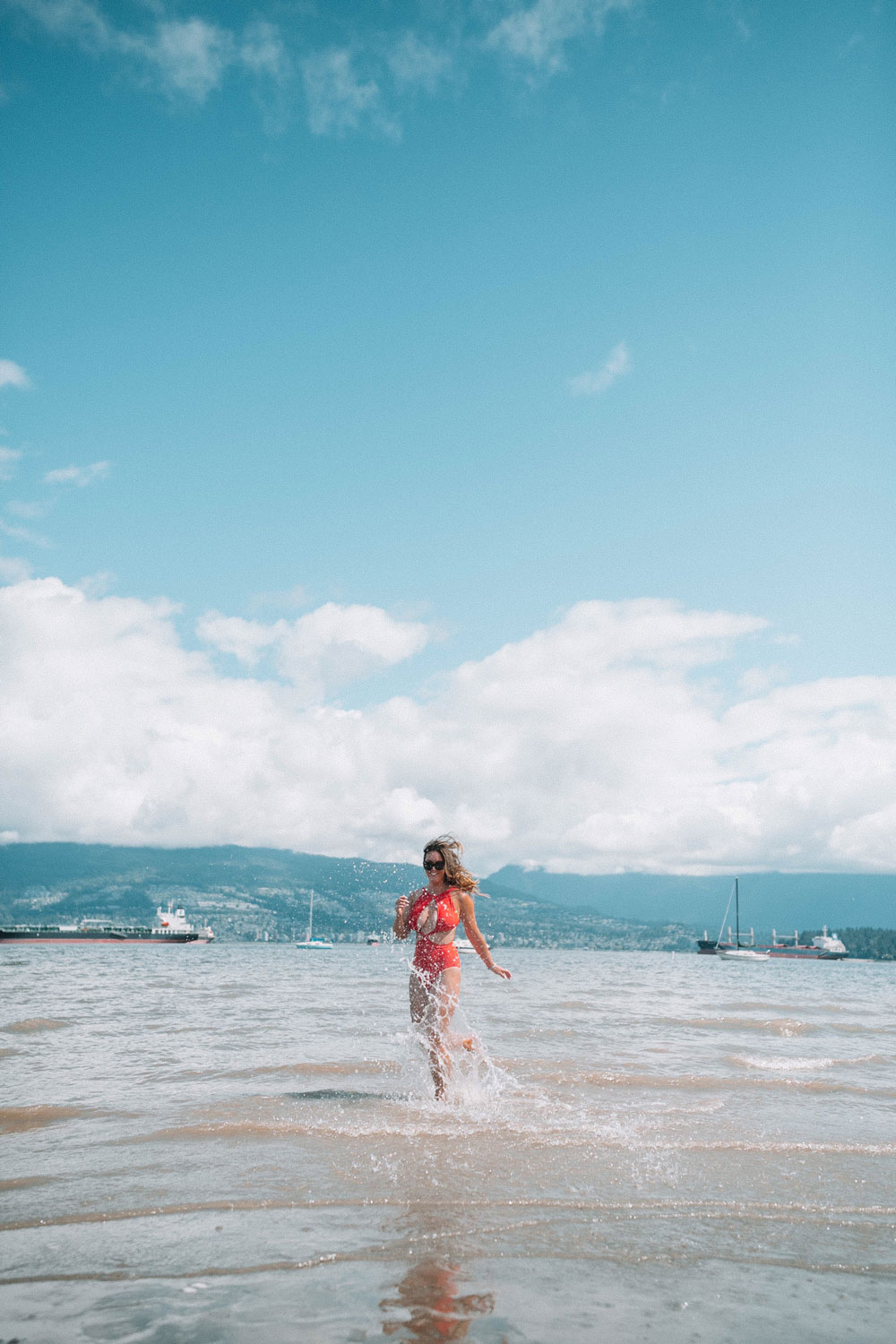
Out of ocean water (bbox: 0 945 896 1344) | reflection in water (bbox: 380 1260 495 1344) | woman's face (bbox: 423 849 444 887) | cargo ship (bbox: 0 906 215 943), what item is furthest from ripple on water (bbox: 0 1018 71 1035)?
cargo ship (bbox: 0 906 215 943)

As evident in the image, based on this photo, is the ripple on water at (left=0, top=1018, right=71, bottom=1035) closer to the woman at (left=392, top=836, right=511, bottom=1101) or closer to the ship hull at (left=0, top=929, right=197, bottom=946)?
the woman at (left=392, top=836, right=511, bottom=1101)

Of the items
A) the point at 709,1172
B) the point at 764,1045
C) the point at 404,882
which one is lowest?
the point at 764,1045

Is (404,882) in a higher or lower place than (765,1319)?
higher

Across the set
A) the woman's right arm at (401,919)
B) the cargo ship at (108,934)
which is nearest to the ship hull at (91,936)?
the cargo ship at (108,934)

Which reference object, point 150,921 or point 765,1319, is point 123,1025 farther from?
point 150,921

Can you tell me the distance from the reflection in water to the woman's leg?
3582 mm

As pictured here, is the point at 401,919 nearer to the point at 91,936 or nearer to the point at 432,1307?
the point at 432,1307

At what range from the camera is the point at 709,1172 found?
5238 millimetres

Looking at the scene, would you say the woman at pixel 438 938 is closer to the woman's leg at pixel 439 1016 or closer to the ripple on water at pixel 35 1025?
the woman's leg at pixel 439 1016

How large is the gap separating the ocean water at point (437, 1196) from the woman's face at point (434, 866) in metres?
1.38

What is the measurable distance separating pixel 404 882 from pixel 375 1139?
210 centimetres

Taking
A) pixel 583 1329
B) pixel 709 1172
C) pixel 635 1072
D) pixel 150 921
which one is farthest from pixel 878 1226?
pixel 150 921

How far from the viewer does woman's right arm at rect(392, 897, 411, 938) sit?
7410mm

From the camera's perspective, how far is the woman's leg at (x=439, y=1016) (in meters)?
7.13
